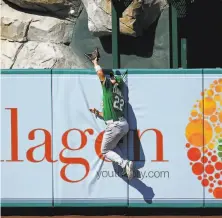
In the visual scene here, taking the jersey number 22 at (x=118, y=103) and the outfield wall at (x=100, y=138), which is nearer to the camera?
the jersey number 22 at (x=118, y=103)

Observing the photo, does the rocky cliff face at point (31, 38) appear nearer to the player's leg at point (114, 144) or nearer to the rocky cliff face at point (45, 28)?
the rocky cliff face at point (45, 28)

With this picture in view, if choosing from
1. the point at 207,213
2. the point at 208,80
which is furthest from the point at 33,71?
the point at 207,213

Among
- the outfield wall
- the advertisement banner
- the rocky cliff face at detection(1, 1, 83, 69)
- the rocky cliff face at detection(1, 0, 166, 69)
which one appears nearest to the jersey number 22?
the outfield wall

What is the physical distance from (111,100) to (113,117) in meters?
0.24

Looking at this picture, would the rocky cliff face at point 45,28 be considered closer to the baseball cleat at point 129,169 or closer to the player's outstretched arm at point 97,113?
the player's outstretched arm at point 97,113

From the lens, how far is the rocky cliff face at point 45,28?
39.7ft

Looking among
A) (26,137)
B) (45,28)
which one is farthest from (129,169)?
(45,28)

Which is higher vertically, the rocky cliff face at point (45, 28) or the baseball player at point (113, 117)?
the rocky cliff face at point (45, 28)

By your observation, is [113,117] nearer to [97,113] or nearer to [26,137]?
[97,113]

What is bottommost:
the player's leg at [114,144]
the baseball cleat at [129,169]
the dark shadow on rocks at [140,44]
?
the baseball cleat at [129,169]

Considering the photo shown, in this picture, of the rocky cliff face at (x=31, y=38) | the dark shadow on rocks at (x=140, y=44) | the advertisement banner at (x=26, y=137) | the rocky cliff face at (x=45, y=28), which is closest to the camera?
the advertisement banner at (x=26, y=137)

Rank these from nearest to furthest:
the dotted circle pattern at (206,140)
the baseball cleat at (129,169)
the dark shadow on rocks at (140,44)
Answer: the baseball cleat at (129,169) → the dotted circle pattern at (206,140) → the dark shadow on rocks at (140,44)

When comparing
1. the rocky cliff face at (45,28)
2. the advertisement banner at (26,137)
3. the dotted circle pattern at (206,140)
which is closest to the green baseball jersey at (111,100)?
the advertisement banner at (26,137)

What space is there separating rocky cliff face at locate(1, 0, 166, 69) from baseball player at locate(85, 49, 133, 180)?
14.2 ft
